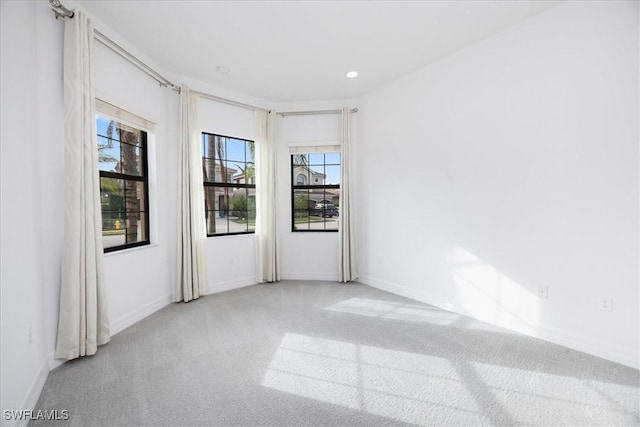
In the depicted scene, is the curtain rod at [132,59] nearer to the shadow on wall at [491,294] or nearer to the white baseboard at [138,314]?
the white baseboard at [138,314]

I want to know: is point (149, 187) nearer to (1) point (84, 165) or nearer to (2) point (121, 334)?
(1) point (84, 165)

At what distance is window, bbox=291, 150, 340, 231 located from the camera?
16.2 feet

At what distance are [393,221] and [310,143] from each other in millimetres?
1820

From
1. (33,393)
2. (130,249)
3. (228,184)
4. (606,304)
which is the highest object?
(228,184)

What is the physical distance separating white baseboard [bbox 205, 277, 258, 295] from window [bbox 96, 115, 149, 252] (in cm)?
114

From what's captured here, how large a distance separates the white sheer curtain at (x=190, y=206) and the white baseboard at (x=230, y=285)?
25 centimetres

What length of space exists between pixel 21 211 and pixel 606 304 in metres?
4.29

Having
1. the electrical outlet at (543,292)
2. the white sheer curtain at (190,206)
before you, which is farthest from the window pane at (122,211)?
the electrical outlet at (543,292)

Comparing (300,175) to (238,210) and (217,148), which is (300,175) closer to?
(238,210)

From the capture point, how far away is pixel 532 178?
9.07 feet

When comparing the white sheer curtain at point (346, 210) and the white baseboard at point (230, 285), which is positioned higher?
the white sheer curtain at point (346, 210)

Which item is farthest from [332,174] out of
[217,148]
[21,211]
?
[21,211]

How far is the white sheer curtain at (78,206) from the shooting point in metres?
2.36

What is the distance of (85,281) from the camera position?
2439 mm
